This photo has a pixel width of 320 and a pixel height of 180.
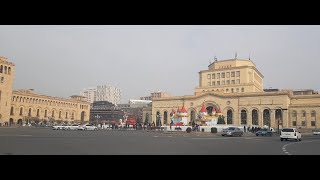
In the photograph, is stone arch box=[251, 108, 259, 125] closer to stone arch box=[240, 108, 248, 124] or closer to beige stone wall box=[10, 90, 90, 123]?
stone arch box=[240, 108, 248, 124]

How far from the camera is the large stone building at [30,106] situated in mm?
83688

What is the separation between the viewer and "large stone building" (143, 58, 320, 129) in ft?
240

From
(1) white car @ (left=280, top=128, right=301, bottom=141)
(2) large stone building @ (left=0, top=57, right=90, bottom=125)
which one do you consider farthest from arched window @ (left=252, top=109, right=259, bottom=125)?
(2) large stone building @ (left=0, top=57, right=90, bottom=125)

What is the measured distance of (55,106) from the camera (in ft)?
352

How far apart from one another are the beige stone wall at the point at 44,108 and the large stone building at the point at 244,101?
34089 mm

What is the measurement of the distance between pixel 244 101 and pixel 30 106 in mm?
62413

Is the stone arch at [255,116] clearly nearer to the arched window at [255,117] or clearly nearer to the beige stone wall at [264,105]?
the arched window at [255,117]

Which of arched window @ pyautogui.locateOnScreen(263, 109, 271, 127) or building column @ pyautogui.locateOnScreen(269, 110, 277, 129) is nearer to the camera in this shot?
building column @ pyautogui.locateOnScreen(269, 110, 277, 129)

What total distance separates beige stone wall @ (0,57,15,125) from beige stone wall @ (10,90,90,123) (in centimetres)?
552

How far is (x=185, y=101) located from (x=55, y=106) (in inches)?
1811

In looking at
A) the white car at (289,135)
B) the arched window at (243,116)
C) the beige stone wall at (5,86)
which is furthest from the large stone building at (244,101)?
the beige stone wall at (5,86)

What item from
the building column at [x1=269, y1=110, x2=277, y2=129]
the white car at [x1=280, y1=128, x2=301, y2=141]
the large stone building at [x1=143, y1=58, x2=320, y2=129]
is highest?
the large stone building at [x1=143, y1=58, x2=320, y2=129]

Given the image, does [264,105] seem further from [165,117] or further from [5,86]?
[5,86]
